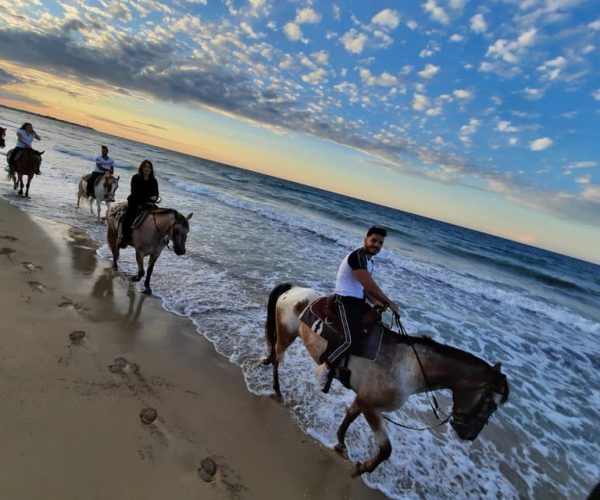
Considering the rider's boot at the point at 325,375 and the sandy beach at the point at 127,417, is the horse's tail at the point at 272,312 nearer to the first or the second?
the sandy beach at the point at 127,417

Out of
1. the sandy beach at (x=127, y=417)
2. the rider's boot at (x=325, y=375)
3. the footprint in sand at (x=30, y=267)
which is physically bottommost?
the footprint in sand at (x=30, y=267)

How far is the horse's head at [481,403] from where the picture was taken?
11.0 feet

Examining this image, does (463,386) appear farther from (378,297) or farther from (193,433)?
(193,433)

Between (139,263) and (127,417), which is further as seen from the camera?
(139,263)

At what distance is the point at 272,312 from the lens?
506cm

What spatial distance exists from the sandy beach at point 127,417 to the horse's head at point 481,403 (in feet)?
4.15

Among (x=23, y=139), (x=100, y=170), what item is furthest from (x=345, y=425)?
(x=23, y=139)

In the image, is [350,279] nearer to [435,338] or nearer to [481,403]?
[481,403]

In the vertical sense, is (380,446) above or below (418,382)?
below

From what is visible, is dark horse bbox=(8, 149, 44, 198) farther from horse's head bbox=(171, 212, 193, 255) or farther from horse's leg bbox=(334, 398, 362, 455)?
horse's leg bbox=(334, 398, 362, 455)

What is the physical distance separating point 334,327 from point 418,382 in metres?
1.07

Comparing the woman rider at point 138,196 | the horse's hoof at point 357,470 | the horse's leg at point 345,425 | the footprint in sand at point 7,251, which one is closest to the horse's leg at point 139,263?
the woman rider at point 138,196

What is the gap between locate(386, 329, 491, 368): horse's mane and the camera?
3490 mm

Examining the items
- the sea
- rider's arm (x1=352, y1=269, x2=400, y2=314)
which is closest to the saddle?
rider's arm (x1=352, y1=269, x2=400, y2=314)
